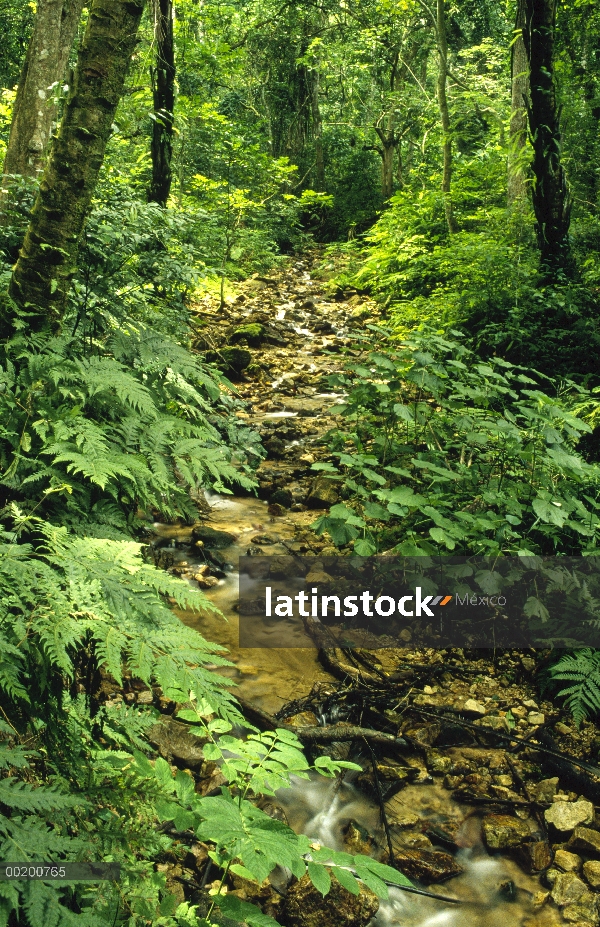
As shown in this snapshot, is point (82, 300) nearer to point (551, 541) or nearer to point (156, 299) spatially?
point (156, 299)

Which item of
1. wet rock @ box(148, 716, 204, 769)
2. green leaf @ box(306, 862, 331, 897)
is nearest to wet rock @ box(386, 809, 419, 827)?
wet rock @ box(148, 716, 204, 769)

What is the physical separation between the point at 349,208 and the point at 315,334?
34.0 ft

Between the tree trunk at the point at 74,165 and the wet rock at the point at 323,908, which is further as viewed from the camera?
the tree trunk at the point at 74,165

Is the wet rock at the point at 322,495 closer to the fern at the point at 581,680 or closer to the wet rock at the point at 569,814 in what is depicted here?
the fern at the point at 581,680

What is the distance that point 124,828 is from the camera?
1693mm

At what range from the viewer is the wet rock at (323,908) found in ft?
7.48

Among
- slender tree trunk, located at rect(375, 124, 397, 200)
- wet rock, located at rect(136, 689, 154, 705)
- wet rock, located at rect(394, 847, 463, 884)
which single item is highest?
slender tree trunk, located at rect(375, 124, 397, 200)

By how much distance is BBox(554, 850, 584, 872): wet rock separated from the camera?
258 cm

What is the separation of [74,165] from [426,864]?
3.34 m

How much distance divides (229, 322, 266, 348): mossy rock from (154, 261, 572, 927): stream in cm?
16

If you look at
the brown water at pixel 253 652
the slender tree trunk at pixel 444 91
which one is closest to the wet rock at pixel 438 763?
the brown water at pixel 253 652

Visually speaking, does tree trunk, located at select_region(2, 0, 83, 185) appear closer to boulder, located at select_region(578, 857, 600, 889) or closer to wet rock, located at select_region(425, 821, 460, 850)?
wet rock, located at select_region(425, 821, 460, 850)

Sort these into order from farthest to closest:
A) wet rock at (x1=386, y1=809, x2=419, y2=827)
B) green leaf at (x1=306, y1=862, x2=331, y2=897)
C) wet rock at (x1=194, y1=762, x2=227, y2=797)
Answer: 1. wet rock at (x1=386, y1=809, x2=419, y2=827)
2. wet rock at (x1=194, y1=762, x2=227, y2=797)
3. green leaf at (x1=306, y1=862, x2=331, y2=897)

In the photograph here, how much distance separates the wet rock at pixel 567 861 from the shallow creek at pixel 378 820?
0.12 metres
